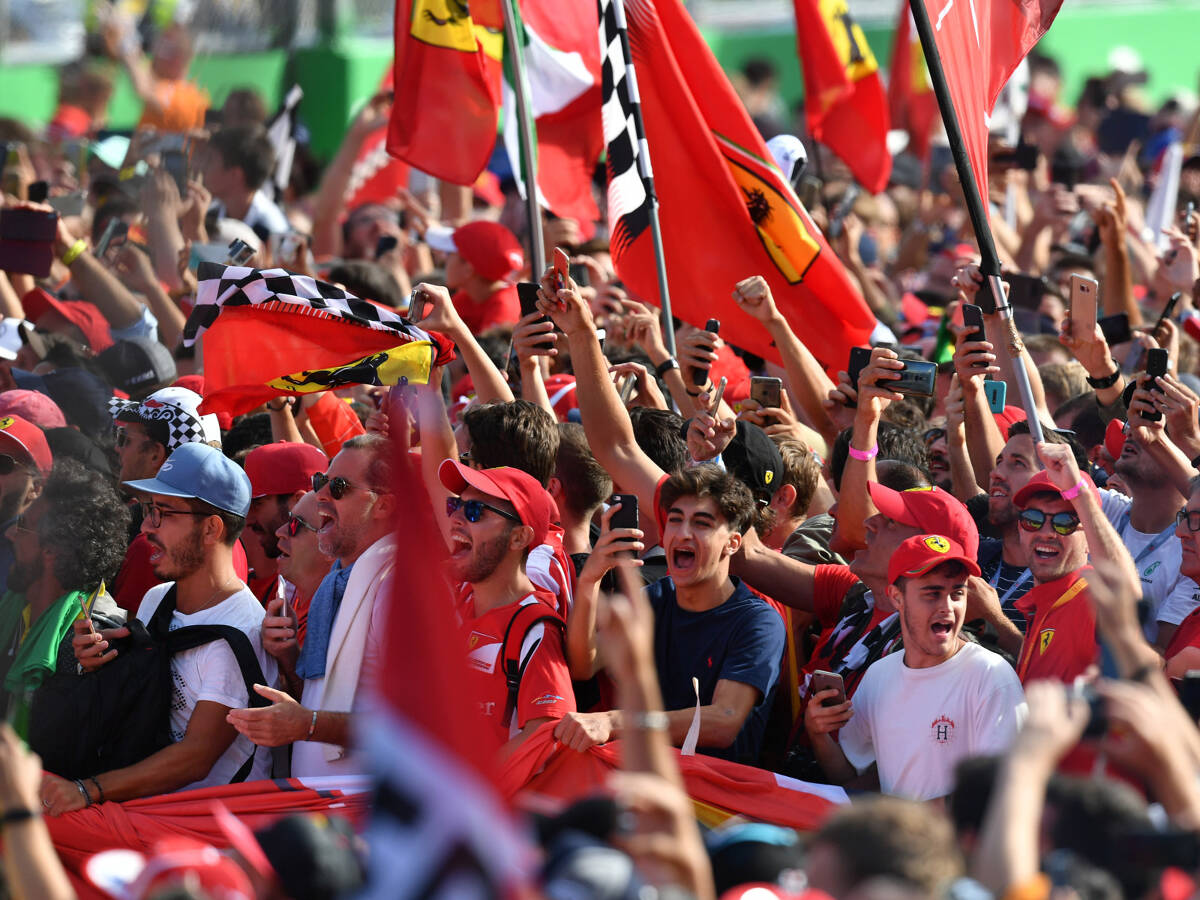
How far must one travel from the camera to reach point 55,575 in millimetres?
5312

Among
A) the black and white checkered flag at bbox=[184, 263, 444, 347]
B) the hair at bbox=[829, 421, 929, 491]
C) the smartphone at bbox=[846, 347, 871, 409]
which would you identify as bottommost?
the hair at bbox=[829, 421, 929, 491]

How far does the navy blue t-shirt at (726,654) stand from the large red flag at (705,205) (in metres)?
2.18

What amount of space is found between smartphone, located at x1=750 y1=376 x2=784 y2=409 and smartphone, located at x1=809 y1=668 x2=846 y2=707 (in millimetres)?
1864

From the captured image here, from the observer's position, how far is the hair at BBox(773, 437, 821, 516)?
621cm

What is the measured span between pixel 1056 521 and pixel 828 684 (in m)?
0.92

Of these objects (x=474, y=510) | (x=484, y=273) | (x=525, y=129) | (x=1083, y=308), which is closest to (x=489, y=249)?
(x=484, y=273)

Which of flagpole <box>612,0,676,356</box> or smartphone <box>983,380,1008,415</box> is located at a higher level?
flagpole <box>612,0,676,356</box>

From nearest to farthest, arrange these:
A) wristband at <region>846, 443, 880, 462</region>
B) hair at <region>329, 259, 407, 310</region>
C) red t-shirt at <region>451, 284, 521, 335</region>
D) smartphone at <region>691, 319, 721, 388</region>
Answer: wristband at <region>846, 443, 880, 462</region> < smartphone at <region>691, 319, 721, 388</region> < hair at <region>329, 259, 407, 310</region> < red t-shirt at <region>451, 284, 521, 335</region>

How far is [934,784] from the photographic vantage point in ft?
15.6

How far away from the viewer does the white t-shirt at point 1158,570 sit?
5500 mm

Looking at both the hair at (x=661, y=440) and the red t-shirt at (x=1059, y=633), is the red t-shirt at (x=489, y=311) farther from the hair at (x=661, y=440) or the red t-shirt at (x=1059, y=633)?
the red t-shirt at (x=1059, y=633)

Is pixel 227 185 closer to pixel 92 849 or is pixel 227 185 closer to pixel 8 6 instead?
pixel 92 849

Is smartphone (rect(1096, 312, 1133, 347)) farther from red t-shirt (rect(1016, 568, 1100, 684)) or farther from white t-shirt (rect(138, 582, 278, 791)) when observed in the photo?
white t-shirt (rect(138, 582, 278, 791))

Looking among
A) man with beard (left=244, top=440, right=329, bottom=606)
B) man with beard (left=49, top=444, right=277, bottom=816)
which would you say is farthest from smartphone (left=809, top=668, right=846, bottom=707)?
man with beard (left=244, top=440, right=329, bottom=606)
